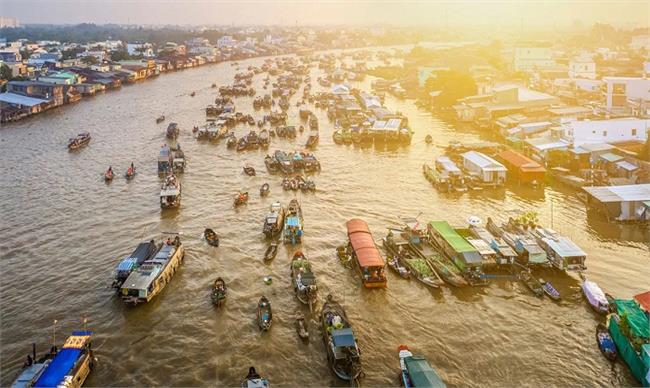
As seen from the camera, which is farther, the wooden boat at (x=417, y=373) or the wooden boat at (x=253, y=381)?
the wooden boat at (x=253, y=381)

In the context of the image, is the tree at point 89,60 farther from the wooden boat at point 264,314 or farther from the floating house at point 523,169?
the wooden boat at point 264,314

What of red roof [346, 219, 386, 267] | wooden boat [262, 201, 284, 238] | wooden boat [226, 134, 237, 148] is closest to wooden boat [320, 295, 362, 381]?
red roof [346, 219, 386, 267]

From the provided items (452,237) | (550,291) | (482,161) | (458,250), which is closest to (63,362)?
(458,250)

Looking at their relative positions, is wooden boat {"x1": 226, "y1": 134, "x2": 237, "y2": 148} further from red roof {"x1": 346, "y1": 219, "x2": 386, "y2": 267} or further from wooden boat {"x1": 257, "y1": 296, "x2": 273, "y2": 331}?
wooden boat {"x1": 257, "y1": 296, "x2": 273, "y2": 331}

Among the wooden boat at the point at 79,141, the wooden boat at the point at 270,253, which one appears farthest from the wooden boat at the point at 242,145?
the wooden boat at the point at 270,253

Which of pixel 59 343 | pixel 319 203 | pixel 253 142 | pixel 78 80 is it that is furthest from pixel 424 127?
pixel 78 80

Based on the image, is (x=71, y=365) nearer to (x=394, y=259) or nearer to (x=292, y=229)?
(x=292, y=229)
